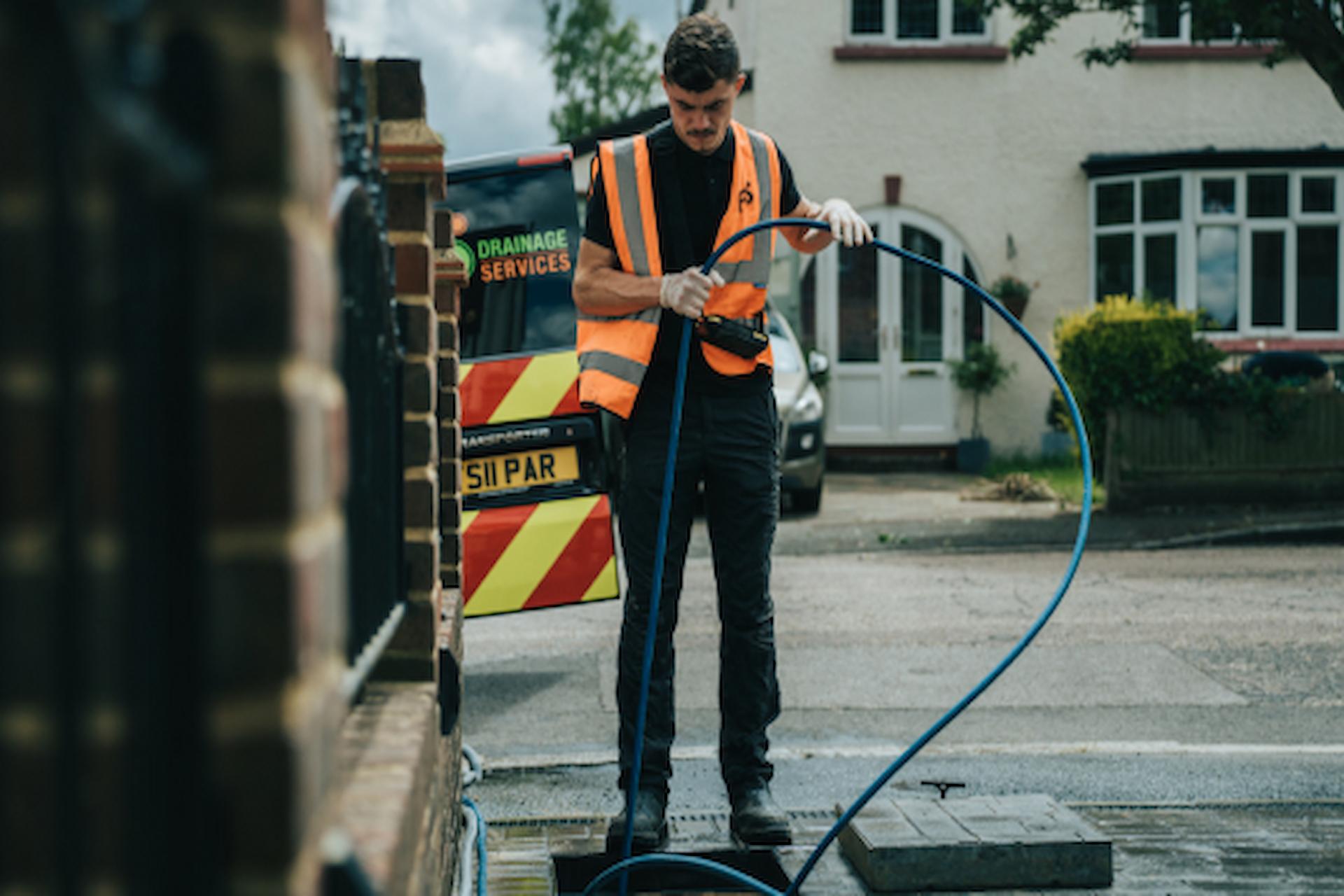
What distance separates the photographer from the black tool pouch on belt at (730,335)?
3855mm

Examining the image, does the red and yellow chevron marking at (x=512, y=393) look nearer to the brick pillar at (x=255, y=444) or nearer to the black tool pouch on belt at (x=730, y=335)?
the black tool pouch on belt at (x=730, y=335)

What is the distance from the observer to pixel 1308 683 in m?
6.18

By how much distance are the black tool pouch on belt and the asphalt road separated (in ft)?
4.41

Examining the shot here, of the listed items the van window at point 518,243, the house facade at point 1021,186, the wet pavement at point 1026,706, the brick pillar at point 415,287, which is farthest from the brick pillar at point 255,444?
the house facade at point 1021,186

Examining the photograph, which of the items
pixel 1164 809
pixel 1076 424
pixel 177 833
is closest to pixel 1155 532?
pixel 1164 809

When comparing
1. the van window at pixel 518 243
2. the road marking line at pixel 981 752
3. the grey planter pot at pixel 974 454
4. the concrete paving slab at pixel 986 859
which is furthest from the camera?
the grey planter pot at pixel 974 454

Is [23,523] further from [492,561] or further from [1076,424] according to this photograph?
[492,561]

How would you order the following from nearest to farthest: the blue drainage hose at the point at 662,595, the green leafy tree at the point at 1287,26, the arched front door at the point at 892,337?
1. the blue drainage hose at the point at 662,595
2. the green leafy tree at the point at 1287,26
3. the arched front door at the point at 892,337

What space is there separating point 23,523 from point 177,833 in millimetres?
258

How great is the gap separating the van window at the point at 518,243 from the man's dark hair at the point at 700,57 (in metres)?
2.67

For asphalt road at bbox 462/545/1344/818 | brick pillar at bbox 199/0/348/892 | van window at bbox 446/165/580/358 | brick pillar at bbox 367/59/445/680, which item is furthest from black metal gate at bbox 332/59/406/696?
van window at bbox 446/165/580/358

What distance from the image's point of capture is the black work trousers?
3.94 m

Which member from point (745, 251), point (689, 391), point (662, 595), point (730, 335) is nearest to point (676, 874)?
point (662, 595)

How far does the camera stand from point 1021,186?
19.1 m
